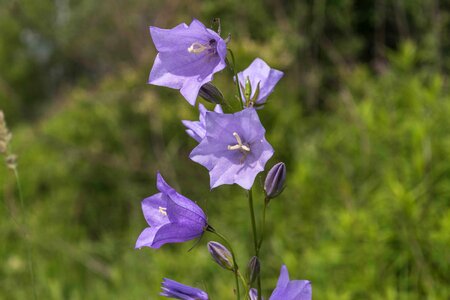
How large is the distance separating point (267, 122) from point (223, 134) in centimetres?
377

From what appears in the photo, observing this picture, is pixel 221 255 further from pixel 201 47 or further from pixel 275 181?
pixel 201 47

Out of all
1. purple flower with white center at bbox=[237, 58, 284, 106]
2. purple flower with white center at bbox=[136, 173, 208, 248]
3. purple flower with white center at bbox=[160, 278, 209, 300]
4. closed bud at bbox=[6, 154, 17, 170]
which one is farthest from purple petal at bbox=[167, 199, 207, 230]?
closed bud at bbox=[6, 154, 17, 170]

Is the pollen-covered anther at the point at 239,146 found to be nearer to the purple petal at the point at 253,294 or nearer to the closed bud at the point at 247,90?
the closed bud at the point at 247,90

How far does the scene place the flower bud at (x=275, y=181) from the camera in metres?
1.28

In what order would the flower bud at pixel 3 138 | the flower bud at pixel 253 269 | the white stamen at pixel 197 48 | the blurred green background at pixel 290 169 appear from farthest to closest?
1. the blurred green background at pixel 290 169
2. the flower bud at pixel 3 138
3. the white stamen at pixel 197 48
4. the flower bud at pixel 253 269

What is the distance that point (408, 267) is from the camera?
304 centimetres

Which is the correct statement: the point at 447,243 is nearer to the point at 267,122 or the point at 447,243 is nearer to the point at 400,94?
the point at 400,94

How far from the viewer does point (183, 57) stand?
1357 mm

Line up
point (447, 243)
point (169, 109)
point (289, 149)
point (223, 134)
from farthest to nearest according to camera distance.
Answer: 1. point (169, 109)
2. point (289, 149)
3. point (447, 243)
4. point (223, 134)

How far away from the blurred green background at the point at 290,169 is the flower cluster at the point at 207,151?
0.89ft

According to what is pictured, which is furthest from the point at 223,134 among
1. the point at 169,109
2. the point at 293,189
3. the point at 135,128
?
the point at 135,128

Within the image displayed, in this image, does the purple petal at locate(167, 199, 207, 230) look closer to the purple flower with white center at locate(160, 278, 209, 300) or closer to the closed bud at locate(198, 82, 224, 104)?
the purple flower with white center at locate(160, 278, 209, 300)

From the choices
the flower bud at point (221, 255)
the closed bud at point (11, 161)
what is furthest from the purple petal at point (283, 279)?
the closed bud at point (11, 161)

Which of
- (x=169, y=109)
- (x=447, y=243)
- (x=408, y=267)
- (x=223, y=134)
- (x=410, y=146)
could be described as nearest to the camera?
(x=223, y=134)
